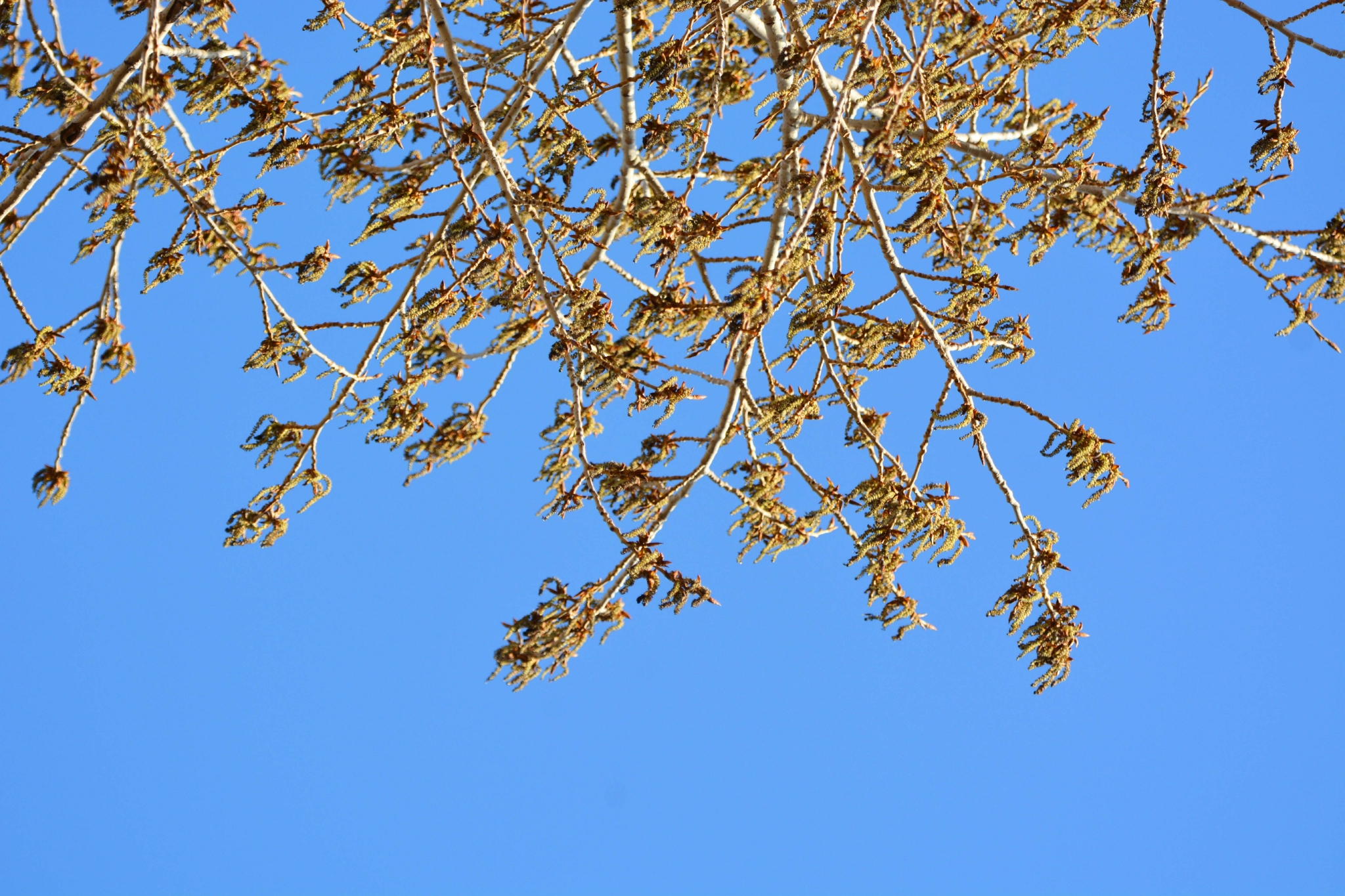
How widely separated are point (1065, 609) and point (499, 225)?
94.6 inches

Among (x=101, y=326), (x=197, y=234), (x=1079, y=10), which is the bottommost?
(x=101, y=326)

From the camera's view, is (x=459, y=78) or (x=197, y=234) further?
(x=197, y=234)

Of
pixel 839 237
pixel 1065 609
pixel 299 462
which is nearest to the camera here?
pixel 839 237

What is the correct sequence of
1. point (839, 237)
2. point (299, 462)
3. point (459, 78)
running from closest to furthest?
point (459, 78) < point (839, 237) < point (299, 462)

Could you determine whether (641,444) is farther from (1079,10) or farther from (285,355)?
(1079,10)

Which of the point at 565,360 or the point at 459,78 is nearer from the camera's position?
the point at 459,78

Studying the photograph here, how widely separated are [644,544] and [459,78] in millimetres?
1578

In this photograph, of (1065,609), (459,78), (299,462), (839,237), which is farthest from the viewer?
(1065,609)

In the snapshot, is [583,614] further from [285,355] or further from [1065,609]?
[1065,609]

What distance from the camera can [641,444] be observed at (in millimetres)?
3943

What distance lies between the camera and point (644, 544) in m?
3.72

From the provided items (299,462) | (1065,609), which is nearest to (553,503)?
(299,462)

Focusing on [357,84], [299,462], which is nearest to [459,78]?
[357,84]

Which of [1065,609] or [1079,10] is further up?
[1079,10]
